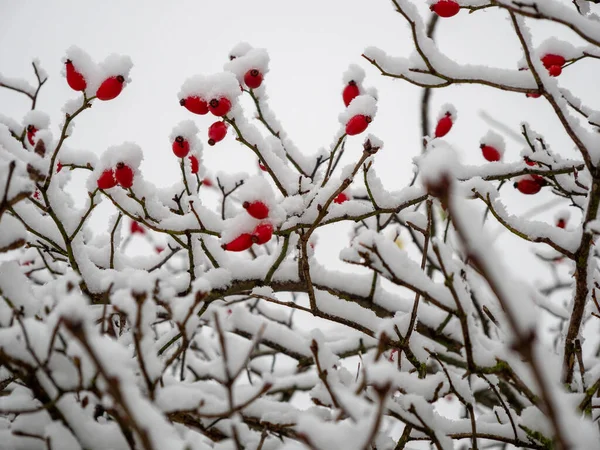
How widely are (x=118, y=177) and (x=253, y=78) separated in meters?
0.84

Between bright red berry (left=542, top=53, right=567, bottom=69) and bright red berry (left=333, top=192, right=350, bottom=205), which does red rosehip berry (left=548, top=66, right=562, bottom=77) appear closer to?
bright red berry (left=542, top=53, right=567, bottom=69)

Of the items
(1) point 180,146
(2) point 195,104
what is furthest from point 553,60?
(1) point 180,146

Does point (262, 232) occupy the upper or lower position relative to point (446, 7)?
lower

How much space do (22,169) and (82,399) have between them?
79cm

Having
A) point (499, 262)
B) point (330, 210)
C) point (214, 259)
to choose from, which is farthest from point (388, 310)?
point (499, 262)

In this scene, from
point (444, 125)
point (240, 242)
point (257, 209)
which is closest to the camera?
point (257, 209)

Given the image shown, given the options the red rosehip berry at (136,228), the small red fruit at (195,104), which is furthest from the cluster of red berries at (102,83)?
the red rosehip berry at (136,228)

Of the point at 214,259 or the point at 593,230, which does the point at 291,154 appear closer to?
the point at 214,259

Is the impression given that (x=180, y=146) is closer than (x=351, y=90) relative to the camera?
Yes

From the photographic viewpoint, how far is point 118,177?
1.97 meters

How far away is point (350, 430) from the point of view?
834mm

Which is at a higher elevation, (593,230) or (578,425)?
(593,230)

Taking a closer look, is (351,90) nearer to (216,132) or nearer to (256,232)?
(216,132)

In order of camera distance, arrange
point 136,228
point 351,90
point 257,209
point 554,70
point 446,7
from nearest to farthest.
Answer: point 257,209, point 446,7, point 554,70, point 351,90, point 136,228
